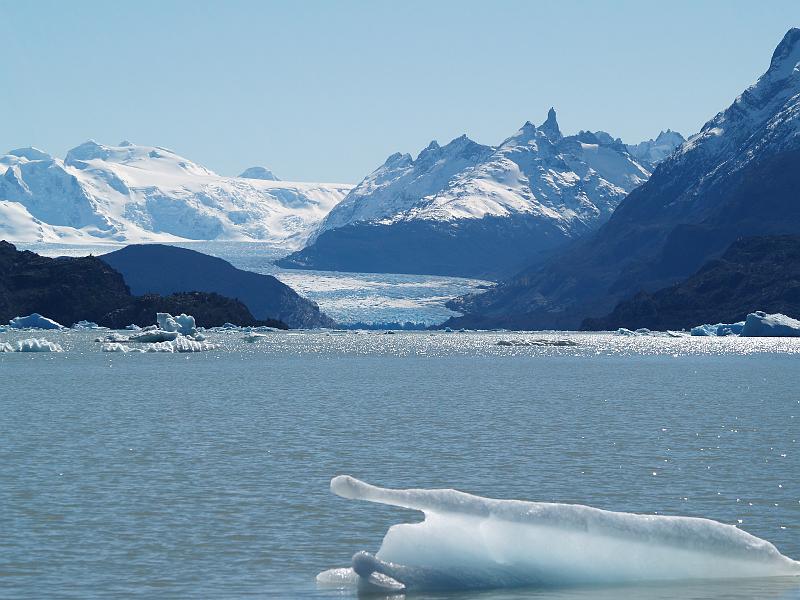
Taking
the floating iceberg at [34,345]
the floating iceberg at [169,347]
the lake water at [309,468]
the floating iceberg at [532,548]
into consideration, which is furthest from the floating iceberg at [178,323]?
the floating iceberg at [532,548]

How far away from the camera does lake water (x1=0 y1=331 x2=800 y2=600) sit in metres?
25.3

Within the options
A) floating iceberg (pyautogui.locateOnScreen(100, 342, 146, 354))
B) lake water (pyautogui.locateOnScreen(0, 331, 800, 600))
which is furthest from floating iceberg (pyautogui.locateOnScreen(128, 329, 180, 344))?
lake water (pyautogui.locateOnScreen(0, 331, 800, 600))

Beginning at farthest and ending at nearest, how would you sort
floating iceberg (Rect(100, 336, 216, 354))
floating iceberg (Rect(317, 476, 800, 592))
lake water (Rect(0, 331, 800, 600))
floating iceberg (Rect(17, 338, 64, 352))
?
1. floating iceberg (Rect(100, 336, 216, 354))
2. floating iceberg (Rect(17, 338, 64, 352))
3. lake water (Rect(0, 331, 800, 600))
4. floating iceberg (Rect(317, 476, 800, 592))

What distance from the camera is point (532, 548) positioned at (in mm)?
22422

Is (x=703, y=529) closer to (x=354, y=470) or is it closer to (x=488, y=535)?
(x=488, y=535)

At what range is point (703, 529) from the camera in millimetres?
22734

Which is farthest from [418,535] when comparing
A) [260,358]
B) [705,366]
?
[260,358]

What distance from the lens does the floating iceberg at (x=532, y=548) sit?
22078mm

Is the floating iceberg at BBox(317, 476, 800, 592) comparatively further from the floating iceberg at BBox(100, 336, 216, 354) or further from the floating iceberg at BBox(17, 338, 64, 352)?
the floating iceberg at BBox(100, 336, 216, 354)

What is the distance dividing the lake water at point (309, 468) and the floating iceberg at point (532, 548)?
1.22 feet

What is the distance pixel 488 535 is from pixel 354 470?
1778 cm

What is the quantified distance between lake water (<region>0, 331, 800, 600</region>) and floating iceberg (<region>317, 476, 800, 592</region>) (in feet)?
1.22

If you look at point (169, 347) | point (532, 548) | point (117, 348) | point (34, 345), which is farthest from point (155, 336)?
point (532, 548)

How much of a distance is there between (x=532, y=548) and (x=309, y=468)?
18495 mm
